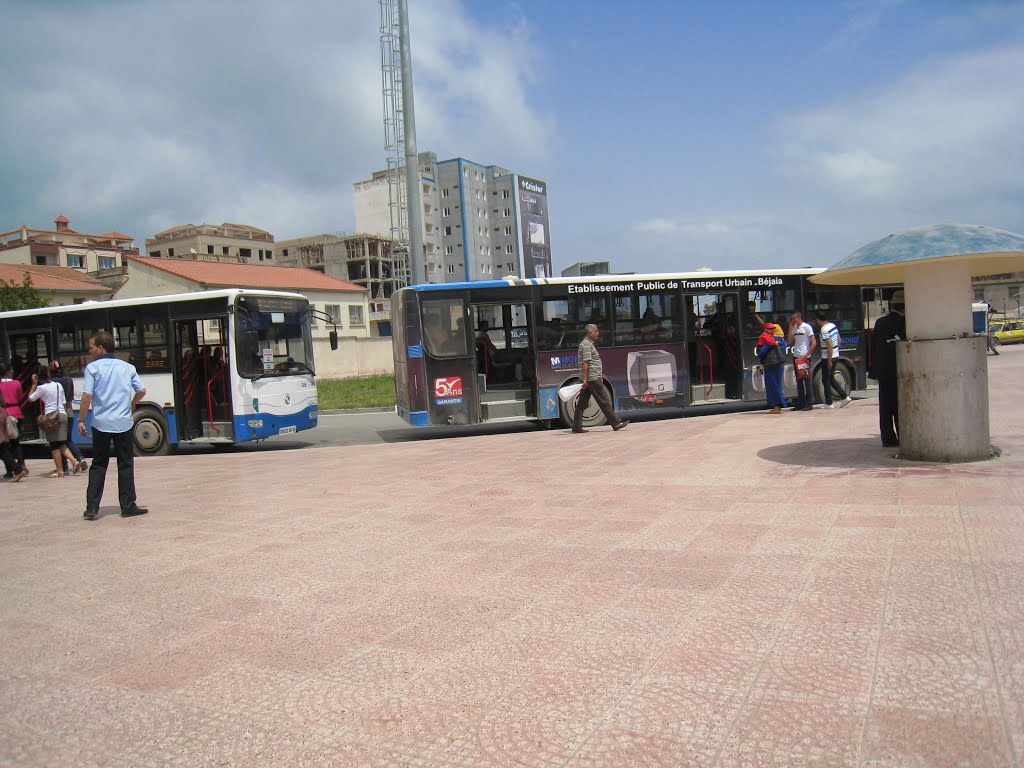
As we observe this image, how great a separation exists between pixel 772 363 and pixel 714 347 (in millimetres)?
2130

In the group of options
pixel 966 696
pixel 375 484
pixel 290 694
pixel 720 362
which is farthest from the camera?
pixel 720 362

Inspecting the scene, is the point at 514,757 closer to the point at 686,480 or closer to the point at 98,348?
the point at 686,480

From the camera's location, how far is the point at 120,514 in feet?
26.7

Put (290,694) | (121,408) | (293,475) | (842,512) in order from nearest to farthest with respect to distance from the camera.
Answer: (290,694)
(842,512)
(121,408)
(293,475)

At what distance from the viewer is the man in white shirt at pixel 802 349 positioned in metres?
14.1

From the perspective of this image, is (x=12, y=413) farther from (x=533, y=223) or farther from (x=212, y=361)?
(x=533, y=223)

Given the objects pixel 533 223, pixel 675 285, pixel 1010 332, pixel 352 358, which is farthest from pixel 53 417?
pixel 533 223

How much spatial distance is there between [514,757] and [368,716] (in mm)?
721

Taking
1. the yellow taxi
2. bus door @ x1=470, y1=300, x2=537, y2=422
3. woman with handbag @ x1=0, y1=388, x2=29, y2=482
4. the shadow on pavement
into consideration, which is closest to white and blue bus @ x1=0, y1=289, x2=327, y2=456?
woman with handbag @ x1=0, y1=388, x2=29, y2=482

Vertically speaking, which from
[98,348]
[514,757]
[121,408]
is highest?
[98,348]

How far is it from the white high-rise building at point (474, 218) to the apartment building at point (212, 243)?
44.5ft

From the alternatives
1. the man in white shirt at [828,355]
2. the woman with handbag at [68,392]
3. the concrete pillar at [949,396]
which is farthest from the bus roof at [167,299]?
the concrete pillar at [949,396]

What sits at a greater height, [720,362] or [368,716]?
[720,362]

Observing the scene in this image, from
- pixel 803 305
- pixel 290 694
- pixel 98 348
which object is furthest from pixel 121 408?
pixel 803 305
